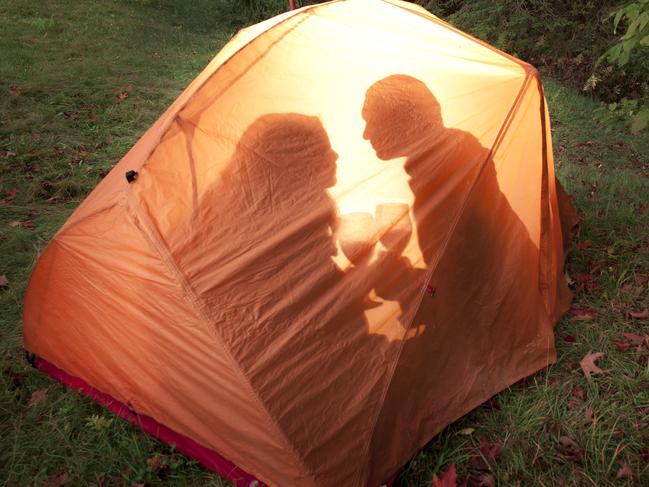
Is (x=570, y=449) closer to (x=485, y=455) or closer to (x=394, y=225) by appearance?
(x=485, y=455)

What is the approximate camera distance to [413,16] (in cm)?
267

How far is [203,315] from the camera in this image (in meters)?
Answer: 1.84

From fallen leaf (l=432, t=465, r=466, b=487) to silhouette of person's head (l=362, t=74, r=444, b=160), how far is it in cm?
142

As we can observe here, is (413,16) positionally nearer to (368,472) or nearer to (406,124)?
(406,124)

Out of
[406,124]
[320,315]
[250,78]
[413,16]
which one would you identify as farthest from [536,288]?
[250,78]

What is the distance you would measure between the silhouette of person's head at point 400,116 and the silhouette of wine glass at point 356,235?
0.34 meters

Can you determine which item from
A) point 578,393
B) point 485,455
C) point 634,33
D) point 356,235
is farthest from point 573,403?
point 634,33

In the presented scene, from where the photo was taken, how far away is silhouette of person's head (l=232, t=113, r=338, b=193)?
206 cm

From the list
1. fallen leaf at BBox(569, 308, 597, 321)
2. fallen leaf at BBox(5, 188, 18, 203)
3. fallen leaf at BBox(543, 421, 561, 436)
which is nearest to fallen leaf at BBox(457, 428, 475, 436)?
fallen leaf at BBox(543, 421, 561, 436)

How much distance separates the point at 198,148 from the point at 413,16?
1.51 meters

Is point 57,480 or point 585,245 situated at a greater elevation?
point 585,245

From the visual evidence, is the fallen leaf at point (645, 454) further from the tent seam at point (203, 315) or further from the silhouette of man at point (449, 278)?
the tent seam at point (203, 315)

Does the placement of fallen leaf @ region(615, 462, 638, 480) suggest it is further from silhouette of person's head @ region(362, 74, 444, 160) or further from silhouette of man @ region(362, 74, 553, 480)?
silhouette of person's head @ region(362, 74, 444, 160)

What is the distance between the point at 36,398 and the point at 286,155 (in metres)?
1.88
